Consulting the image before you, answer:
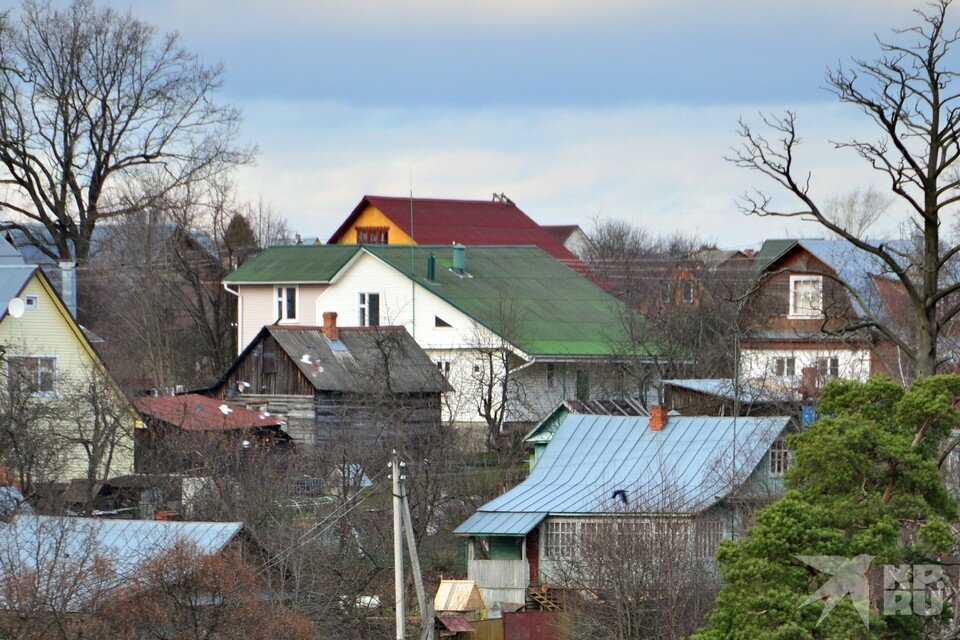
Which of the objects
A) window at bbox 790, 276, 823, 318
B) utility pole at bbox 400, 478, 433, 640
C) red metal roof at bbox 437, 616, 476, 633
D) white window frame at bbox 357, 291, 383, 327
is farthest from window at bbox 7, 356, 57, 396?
window at bbox 790, 276, 823, 318

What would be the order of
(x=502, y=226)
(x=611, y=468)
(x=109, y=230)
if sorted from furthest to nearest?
(x=502, y=226)
(x=109, y=230)
(x=611, y=468)

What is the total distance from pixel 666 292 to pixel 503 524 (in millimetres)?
22869

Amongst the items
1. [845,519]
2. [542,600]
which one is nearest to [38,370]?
[542,600]

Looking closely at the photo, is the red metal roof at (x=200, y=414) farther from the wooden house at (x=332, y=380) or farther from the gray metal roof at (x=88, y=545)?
the gray metal roof at (x=88, y=545)

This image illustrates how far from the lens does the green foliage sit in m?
12.5

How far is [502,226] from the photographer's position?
230 ft

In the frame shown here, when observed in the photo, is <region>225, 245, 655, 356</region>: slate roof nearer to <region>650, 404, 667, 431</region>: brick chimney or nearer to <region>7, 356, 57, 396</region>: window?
<region>650, 404, 667, 431</region>: brick chimney

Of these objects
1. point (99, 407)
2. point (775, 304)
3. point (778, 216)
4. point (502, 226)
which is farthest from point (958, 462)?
point (502, 226)

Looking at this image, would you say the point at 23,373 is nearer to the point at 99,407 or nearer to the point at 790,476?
the point at 99,407

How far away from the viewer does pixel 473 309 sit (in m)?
45.1

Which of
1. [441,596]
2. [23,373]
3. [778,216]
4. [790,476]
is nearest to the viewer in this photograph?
[790,476]

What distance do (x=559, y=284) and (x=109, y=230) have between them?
59.1ft

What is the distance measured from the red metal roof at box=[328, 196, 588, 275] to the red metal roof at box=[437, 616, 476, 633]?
1555 inches

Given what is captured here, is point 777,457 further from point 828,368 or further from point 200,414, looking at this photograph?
point 200,414
